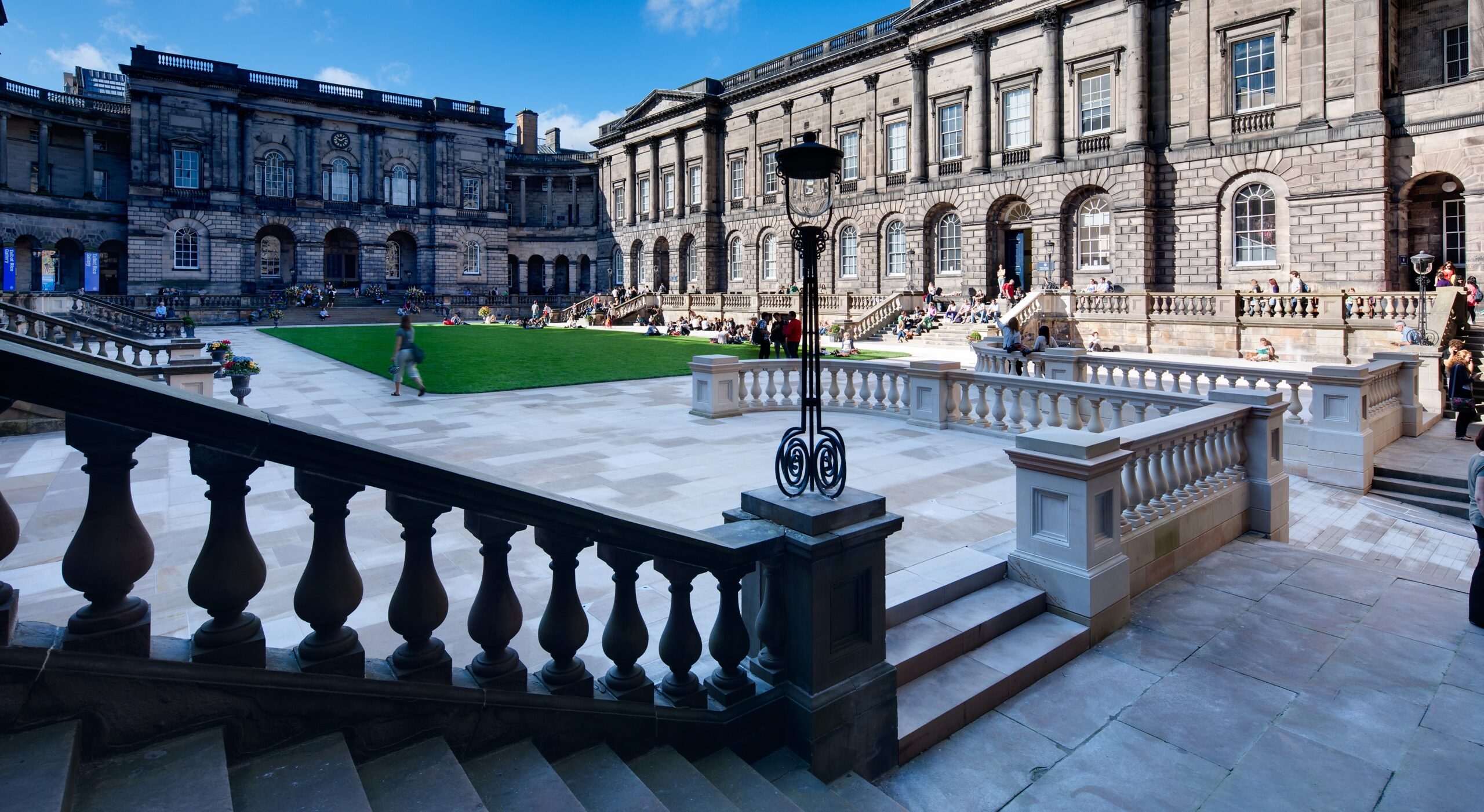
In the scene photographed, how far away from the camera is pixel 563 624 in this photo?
310 centimetres

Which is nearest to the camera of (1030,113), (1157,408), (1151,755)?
(1151,755)

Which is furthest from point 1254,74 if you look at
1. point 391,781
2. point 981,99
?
point 391,781

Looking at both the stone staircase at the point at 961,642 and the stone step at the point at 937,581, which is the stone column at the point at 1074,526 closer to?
the stone staircase at the point at 961,642

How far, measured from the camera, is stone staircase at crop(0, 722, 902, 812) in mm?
1950

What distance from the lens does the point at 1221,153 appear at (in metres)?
29.4

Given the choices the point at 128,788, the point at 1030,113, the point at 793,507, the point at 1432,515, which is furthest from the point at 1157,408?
the point at 1030,113

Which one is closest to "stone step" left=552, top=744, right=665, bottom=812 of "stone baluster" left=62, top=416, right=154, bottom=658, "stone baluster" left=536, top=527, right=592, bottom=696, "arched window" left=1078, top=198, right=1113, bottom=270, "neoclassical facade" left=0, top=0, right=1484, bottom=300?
"stone baluster" left=536, top=527, right=592, bottom=696

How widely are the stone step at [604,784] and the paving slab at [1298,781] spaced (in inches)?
109

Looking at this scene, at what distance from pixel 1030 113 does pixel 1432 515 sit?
28.5 m

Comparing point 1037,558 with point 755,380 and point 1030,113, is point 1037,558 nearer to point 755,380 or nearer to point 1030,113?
point 755,380

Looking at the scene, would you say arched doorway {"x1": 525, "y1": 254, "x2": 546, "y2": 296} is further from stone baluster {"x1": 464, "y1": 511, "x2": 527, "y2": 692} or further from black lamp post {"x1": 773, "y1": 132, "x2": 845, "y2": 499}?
stone baluster {"x1": 464, "y1": 511, "x2": 527, "y2": 692}

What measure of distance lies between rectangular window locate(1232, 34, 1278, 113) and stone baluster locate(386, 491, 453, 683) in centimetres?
3426

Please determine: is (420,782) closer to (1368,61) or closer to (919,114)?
(1368,61)

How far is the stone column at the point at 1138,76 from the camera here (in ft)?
102
